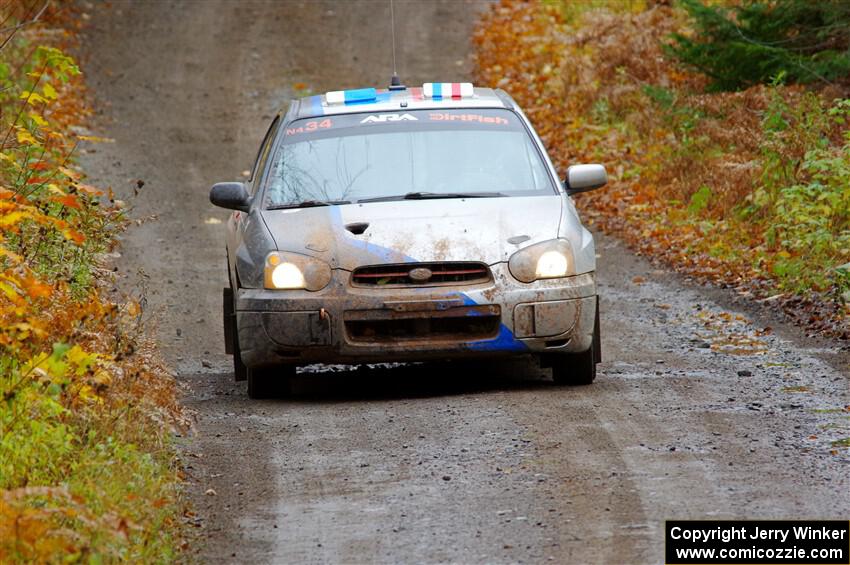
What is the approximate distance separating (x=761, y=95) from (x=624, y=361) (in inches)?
308

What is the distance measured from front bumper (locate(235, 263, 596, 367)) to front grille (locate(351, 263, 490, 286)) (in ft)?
0.17

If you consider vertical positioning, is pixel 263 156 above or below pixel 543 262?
above

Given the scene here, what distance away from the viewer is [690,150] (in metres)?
17.1

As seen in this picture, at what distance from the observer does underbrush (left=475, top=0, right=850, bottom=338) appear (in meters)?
12.7

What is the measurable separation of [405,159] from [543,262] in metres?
1.47

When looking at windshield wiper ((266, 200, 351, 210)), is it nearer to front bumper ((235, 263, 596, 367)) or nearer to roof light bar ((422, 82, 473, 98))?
front bumper ((235, 263, 596, 367))

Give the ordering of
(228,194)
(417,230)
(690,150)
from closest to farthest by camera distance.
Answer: (417,230) → (228,194) → (690,150)

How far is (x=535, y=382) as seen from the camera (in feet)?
29.7

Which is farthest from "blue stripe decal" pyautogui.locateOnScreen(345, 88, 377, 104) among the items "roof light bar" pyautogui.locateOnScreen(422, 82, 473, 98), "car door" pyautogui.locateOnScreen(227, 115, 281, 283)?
"car door" pyautogui.locateOnScreen(227, 115, 281, 283)

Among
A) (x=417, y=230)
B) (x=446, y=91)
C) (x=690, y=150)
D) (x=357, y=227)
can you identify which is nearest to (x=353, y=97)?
(x=446, y=91)

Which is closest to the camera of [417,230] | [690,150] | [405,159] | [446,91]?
[417,230]

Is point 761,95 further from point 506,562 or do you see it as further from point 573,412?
point 506,562

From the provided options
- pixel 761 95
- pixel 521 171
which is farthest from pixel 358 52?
pixel 521 171

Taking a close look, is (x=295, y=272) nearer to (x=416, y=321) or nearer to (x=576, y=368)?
(x=416, y=321)
